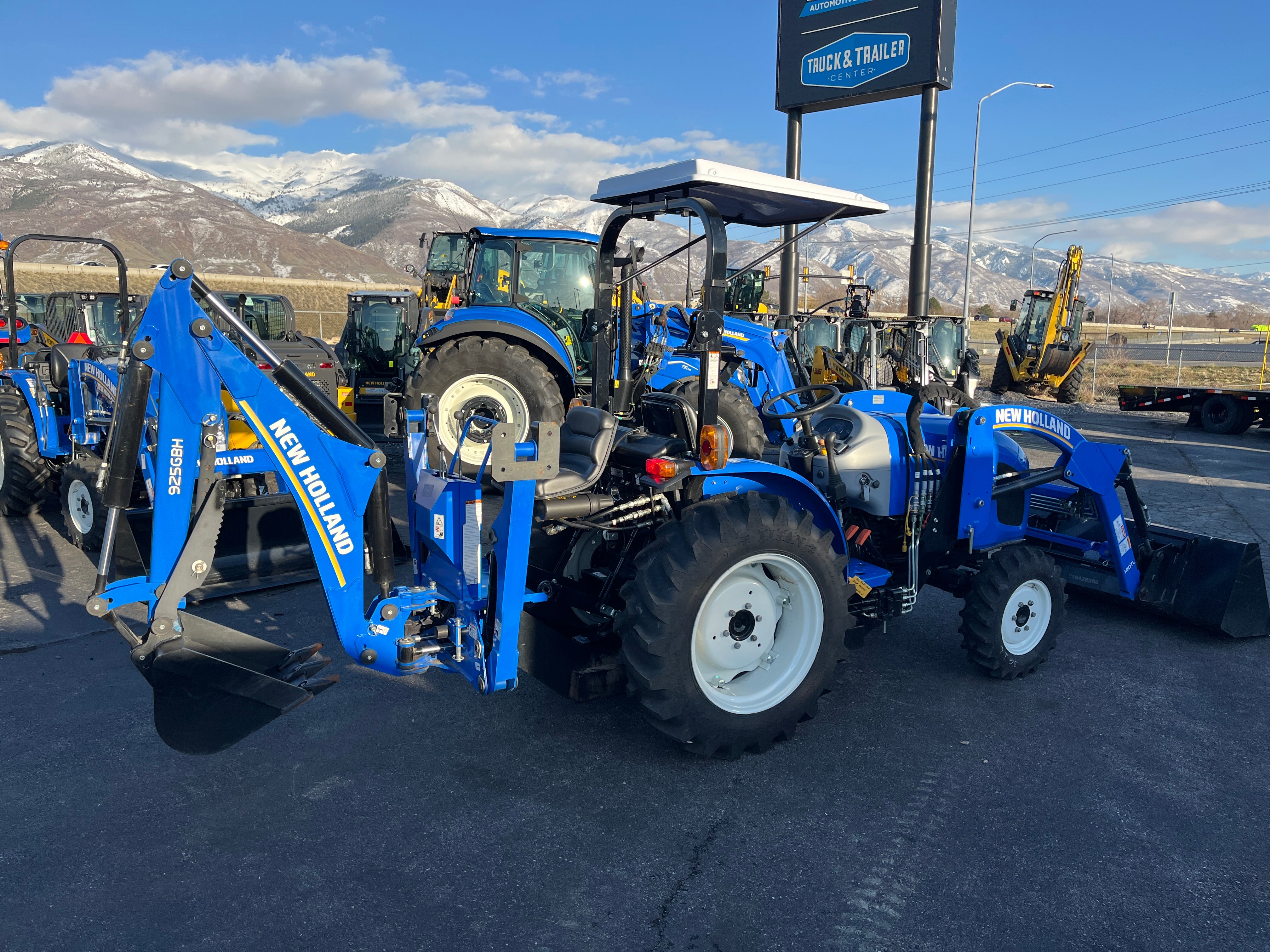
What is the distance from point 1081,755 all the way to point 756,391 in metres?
6.11

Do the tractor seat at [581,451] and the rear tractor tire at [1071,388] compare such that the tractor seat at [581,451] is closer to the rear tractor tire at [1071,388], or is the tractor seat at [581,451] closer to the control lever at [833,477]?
the control lever at [833,477]

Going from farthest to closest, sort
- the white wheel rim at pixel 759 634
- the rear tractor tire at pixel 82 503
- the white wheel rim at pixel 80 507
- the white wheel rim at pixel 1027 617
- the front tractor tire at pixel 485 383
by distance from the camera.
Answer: the front tractor tire at pixel 485 383
the white wheel rim at pixel 80 507
the rear tractor tire at pixel 82 503
the white wheel rim at pixel 1027 617
the white wheel rim at pixel 759 634

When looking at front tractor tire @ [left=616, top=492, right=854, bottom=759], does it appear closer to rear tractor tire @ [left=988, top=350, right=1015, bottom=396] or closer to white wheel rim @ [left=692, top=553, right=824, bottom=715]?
white wheel rim @ [left=692, top=553, right=824, bottom=715]

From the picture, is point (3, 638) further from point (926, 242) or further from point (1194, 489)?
point (926, 242)

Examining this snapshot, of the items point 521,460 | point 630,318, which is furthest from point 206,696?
point 630,318

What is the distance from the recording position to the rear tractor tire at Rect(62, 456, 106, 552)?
5891 millimetres

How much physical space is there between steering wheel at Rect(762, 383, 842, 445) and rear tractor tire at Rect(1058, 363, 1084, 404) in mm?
16989

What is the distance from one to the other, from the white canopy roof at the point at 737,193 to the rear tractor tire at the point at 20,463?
5696mm

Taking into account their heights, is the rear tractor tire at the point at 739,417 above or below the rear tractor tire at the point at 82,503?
above

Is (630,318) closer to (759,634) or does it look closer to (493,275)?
(759,634)

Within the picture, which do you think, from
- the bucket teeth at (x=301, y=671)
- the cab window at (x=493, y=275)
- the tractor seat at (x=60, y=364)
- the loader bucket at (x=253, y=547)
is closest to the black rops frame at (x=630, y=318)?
the bucket teeth at (x=301, y=671)

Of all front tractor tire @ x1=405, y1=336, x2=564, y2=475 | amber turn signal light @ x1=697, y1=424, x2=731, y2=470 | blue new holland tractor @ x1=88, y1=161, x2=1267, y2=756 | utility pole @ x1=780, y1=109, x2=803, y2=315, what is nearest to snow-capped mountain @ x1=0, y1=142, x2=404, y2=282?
utility pole @ x1=780, y1=109, x2=803, y2=315

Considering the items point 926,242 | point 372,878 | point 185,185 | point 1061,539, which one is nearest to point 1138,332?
point 926,242

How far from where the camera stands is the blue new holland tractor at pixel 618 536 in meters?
3.04
